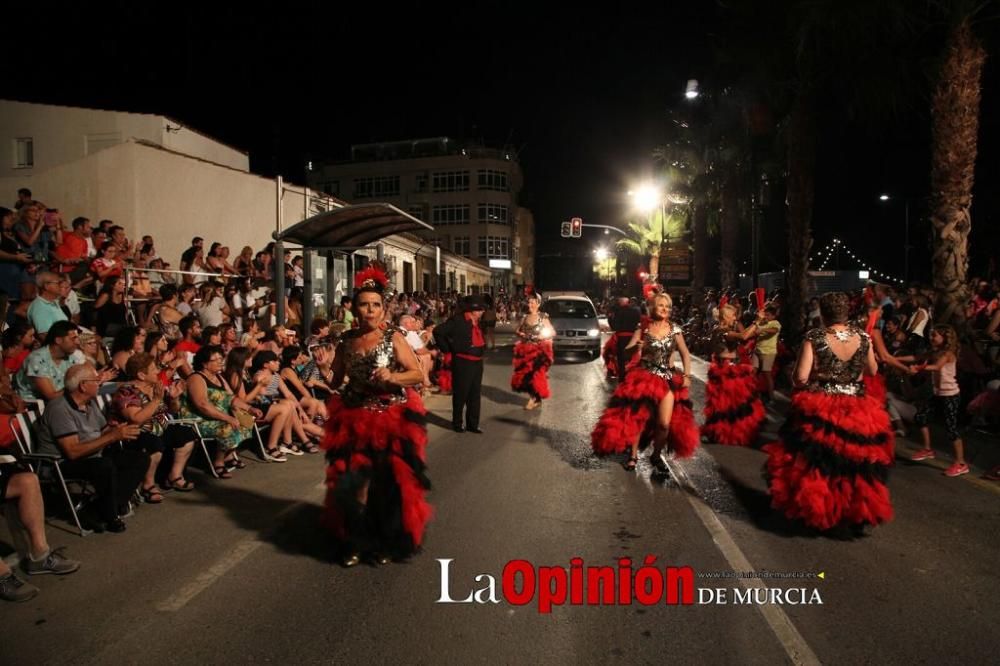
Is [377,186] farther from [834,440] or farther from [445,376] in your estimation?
[834,440]

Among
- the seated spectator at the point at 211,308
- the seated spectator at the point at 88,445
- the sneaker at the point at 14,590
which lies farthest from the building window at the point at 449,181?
the sneaker at the point at 14,590

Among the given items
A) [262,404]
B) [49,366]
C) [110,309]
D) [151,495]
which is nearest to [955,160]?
[262,404]

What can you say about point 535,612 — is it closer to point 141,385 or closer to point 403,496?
point 403,496

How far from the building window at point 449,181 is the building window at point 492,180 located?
5.96 feet

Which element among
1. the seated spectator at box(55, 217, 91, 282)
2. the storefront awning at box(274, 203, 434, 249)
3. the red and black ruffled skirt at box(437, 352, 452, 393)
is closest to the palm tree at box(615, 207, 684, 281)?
the red and black ruffled skirt at box(437, 352, 452, 393)

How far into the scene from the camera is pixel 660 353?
7777mm

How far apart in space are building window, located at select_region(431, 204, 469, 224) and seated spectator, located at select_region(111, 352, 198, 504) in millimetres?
64424

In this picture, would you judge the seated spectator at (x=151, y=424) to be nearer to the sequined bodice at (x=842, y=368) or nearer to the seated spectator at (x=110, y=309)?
the seated spectator at (x=110, y=309)

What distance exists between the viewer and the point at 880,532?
5.77 m

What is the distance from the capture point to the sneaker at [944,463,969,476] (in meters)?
7.66

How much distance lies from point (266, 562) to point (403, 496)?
110 cm

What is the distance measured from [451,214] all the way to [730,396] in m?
63.5

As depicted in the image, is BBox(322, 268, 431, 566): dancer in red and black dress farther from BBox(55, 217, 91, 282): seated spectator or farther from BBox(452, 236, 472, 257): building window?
BBox(452, 236, 472, 257): building window

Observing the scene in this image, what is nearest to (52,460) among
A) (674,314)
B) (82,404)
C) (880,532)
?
(82,404)
